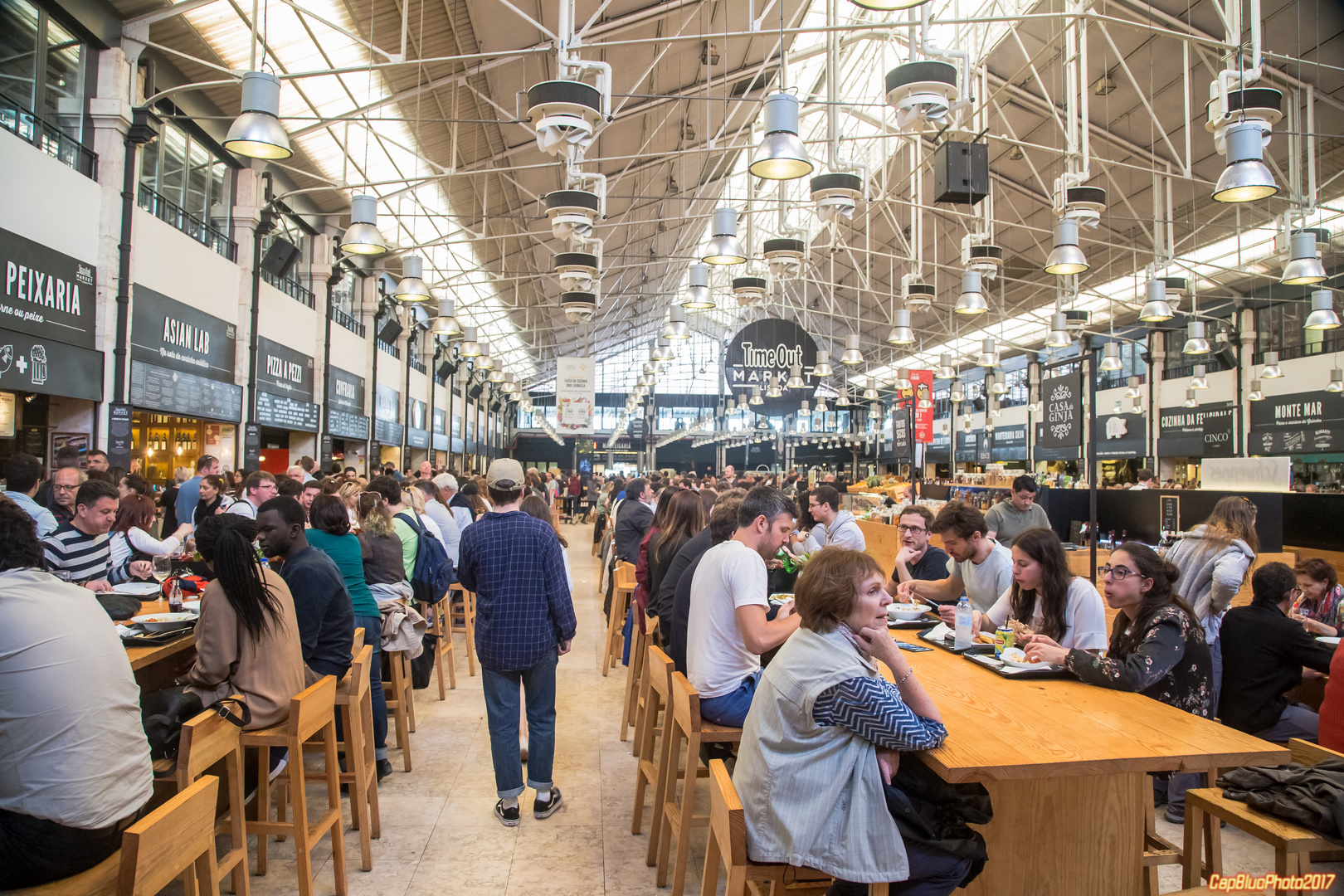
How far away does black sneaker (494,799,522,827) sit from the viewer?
3.47 metres

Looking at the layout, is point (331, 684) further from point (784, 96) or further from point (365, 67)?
point (365, 67)

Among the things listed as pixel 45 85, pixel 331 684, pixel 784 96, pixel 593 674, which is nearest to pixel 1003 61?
pixel 784 96

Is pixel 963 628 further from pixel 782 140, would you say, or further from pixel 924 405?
pixel 924 405

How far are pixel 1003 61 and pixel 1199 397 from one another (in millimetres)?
11440

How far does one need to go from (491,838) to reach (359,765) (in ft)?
2.11

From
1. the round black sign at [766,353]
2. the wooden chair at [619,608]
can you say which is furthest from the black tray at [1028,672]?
the round black sign at [766,353]

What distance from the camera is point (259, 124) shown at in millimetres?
4891

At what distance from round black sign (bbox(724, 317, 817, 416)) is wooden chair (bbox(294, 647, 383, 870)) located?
9.82 metres

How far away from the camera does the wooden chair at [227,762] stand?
2273 millimetres

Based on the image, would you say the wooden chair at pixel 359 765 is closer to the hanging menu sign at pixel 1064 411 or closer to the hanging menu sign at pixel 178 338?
the hanging menu sign at pixel 1064 411

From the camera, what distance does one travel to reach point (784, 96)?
16.6 ft

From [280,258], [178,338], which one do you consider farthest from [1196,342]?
[178,338]

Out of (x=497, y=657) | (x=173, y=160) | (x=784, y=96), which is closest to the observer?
(x=497, y=657)

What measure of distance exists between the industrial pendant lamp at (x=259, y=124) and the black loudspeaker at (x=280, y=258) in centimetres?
705
